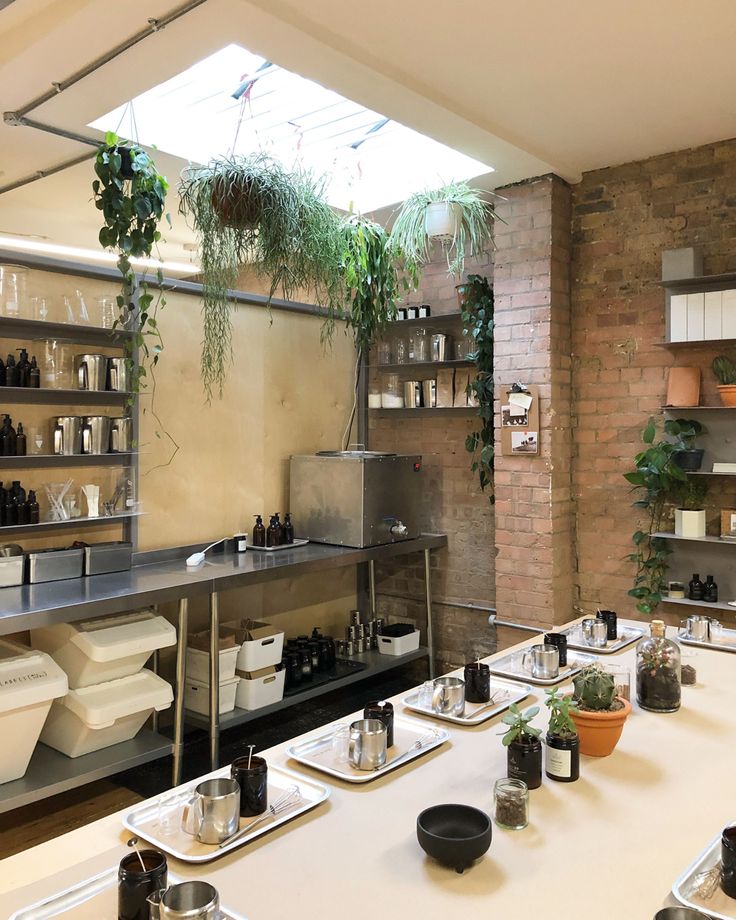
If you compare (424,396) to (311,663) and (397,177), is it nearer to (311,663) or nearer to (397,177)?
(397,177)

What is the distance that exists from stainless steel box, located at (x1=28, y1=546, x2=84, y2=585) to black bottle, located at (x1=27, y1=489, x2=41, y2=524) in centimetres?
14

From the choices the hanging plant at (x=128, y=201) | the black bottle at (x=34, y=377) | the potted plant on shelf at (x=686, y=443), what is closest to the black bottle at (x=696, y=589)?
the potted plant on shelf at (x=686, y=443)

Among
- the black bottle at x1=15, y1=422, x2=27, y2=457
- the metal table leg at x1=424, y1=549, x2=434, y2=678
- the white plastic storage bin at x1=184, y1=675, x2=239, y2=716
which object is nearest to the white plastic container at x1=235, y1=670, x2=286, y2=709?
the white plastic storage bin at x1=184, y1=675, x2=239, y2=716

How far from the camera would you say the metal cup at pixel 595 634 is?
258 cm

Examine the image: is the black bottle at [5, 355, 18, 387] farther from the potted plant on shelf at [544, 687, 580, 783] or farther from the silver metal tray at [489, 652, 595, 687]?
the potted plant on shelf at [544, 687, 580, 783]

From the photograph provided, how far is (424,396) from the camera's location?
483 centimetres

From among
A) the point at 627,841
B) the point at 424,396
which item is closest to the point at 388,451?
the point at 424,396

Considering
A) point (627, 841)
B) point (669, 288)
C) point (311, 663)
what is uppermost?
point (669, 288)

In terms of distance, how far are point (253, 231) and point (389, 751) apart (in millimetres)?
2639

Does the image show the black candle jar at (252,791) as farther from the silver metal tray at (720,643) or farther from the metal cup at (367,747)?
the silver metal tray at (720,643)

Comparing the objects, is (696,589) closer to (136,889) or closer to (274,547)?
(274,547)

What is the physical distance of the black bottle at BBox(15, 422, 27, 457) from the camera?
326 cm

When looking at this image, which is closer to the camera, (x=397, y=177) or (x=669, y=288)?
(x=669, y=288)

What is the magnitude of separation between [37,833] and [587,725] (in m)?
2.39
